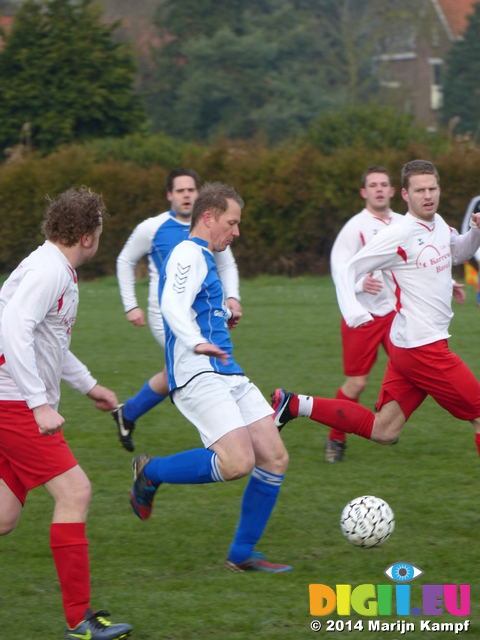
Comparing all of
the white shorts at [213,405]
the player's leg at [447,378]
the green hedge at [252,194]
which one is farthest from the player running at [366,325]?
the green hedge at [252,194]

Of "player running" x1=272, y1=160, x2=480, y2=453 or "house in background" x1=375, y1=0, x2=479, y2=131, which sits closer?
"player running" x1=272, y1=160, x2=480, y2=453

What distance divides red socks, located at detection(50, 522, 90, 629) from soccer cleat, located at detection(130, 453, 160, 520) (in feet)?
3.31

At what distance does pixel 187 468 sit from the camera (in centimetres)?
478

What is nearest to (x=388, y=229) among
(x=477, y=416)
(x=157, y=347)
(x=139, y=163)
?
(x=477, y=416)

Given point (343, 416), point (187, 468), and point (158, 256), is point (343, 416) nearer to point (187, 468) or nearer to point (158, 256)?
point (187, 468)

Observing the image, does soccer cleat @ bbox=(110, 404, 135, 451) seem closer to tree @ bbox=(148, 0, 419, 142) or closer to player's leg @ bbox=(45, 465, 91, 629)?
player's leg @ bbox=(45, 465, 91, 629)

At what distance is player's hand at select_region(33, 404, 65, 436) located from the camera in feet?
12.7

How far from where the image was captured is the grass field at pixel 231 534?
4336 millimetres

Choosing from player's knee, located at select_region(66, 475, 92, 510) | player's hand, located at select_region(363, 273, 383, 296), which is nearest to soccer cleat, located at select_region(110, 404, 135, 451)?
player's hand, located at select_region(363, 273, 383, 296)

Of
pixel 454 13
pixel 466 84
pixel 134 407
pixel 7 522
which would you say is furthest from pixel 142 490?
pixel 454 13

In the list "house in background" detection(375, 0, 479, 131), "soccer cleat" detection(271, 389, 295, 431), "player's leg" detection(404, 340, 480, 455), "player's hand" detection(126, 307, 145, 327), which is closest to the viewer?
"player's leg" detection(404, 340, 480, 455)

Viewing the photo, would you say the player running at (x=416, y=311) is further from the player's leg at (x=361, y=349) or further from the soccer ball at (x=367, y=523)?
the player's leg at (x=361, y=349)

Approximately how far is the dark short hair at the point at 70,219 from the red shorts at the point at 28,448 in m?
0.71

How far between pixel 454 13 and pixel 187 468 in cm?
5471
